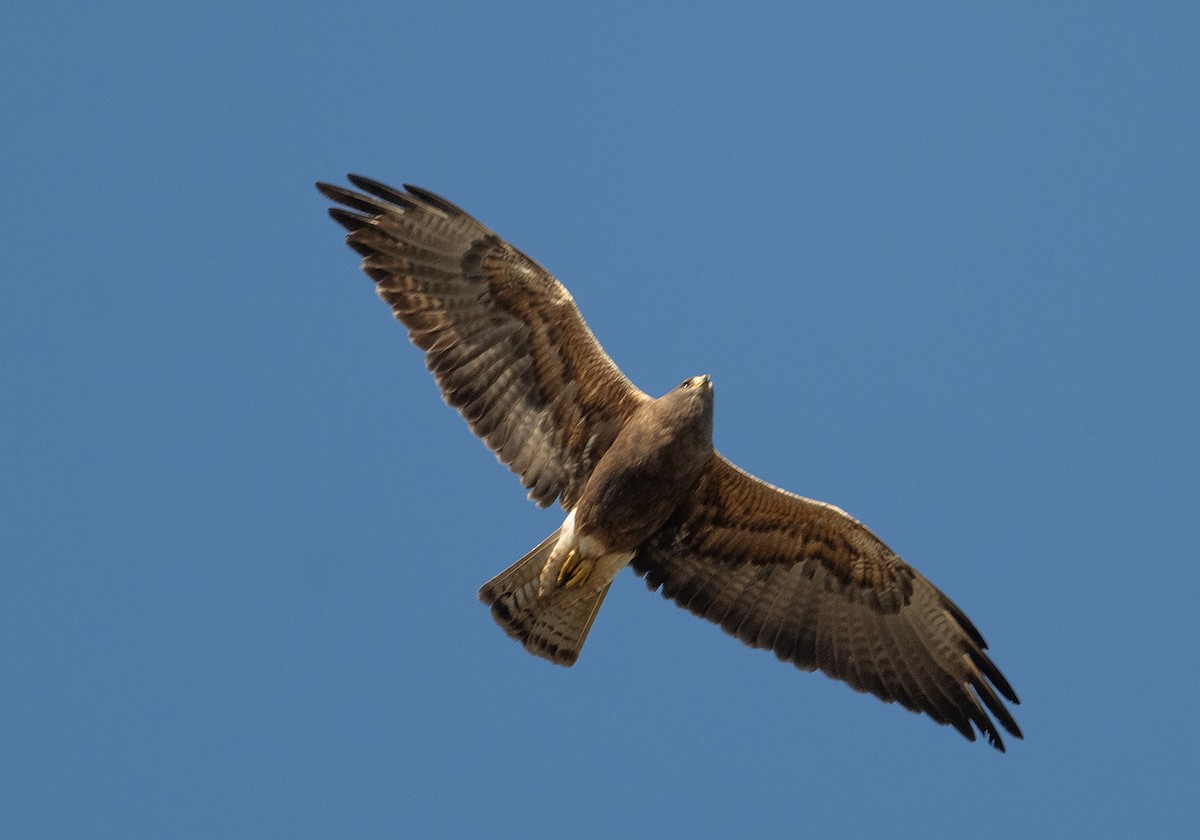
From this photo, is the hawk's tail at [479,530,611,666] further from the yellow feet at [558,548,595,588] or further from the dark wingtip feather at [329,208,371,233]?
the dark wingtip feather at [329,208,371,233]

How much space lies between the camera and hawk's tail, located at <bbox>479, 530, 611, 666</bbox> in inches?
550

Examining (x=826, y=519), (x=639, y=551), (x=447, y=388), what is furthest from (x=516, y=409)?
(x=826, y=519)

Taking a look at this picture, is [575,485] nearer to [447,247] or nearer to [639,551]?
[639,551]

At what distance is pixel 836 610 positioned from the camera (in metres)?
14.4

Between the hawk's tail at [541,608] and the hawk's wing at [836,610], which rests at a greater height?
the hawk's wing at [836,610]

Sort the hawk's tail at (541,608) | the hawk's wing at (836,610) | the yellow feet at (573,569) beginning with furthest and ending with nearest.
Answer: the hawk's wing at (836,610)
the hawk's tail at (541,608)
the yellow feet at (573,569)

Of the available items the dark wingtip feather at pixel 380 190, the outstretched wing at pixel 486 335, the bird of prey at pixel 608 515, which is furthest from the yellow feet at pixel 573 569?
the dark wingtip feather at pixel 380 190

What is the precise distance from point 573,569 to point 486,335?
6.15 ft

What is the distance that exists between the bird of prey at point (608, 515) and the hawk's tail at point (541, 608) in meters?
0.01

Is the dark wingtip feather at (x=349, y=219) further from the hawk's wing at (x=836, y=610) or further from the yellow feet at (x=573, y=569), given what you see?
the hawk's wing at (x=836, y=610)

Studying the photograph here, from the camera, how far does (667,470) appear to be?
1355 cm

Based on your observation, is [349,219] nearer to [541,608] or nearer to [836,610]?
[541,608]

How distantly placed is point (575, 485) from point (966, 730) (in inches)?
140

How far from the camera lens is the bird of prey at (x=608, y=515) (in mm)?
13922
